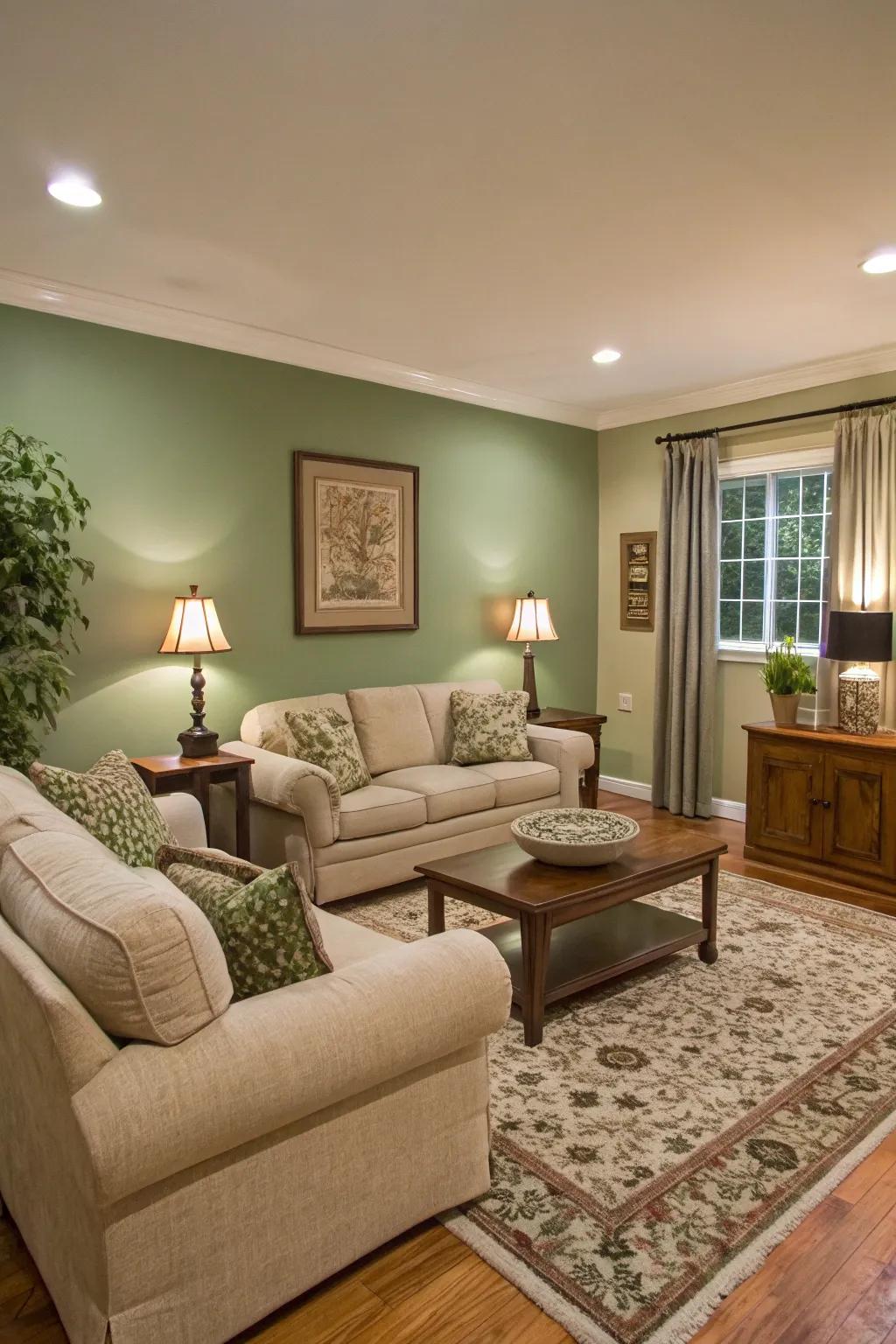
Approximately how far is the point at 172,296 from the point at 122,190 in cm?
105

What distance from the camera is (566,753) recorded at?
16.0 ft

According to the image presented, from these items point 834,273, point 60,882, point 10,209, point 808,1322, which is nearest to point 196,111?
point 10,209

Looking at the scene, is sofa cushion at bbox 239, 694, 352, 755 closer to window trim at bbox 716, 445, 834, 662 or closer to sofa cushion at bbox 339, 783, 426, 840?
sofa cushion at bbox 339, 783, 426, 840

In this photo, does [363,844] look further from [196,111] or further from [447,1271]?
[196,111]

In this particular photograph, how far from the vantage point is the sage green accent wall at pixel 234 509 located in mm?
3930

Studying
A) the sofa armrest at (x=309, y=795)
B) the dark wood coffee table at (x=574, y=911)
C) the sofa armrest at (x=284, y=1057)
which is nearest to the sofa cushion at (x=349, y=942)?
the sofa armrest at (x=284, y=1057)

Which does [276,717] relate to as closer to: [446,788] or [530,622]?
[446,788]

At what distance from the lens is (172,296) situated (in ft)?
12.7

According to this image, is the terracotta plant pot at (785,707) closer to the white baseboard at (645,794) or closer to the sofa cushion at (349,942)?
the white baseboard at (645,794)

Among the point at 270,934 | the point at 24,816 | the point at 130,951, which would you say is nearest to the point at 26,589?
the point at 24,816

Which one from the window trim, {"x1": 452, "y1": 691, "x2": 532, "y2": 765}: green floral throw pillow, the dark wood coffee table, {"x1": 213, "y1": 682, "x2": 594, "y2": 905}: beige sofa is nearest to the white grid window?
the window trim

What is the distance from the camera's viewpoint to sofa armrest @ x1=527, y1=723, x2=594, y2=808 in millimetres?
4883

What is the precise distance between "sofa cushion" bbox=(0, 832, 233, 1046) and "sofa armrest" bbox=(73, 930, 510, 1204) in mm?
51

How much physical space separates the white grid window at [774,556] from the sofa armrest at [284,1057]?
405 centimetres
